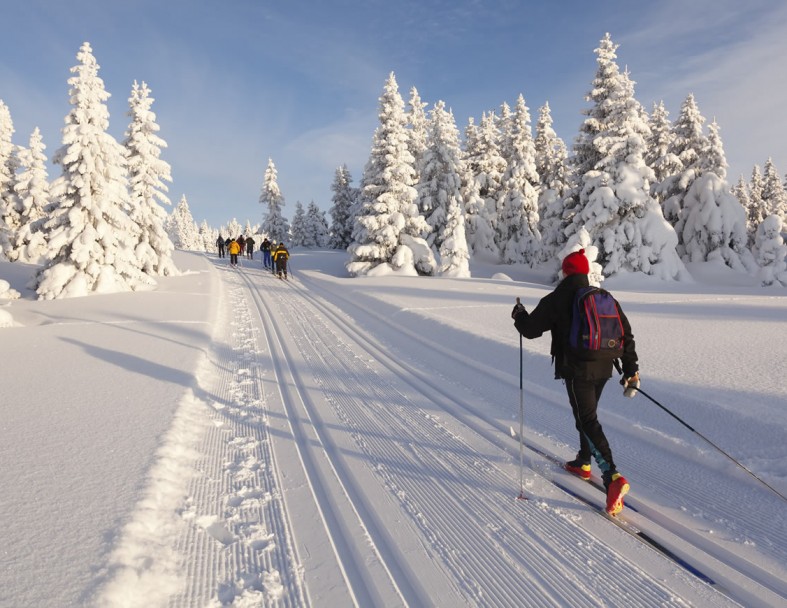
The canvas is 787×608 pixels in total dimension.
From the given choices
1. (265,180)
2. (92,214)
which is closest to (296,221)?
(265,180)

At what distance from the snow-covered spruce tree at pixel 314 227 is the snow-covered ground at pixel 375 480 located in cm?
5511

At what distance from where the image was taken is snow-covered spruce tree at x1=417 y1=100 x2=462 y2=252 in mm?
32312

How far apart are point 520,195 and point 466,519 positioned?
35.6 m

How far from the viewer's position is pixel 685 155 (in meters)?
31.5

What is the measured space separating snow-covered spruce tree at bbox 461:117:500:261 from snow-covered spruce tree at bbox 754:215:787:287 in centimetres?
1824

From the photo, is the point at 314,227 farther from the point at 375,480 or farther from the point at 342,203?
the point at 375,480

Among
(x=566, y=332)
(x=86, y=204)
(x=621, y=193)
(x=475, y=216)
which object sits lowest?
(x=566, y=332)

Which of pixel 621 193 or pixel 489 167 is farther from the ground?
pixel 489 167

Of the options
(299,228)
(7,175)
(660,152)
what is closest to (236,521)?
(660,152)

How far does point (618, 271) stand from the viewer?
2500cm

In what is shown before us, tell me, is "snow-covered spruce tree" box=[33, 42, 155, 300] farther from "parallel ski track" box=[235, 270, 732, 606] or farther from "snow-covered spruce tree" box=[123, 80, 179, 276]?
"parallel ski track" box=[235, 270, 732, 606]

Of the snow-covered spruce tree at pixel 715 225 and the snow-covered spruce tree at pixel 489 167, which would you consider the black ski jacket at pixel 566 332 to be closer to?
the snow-covered spruce tree at pixel 715 225

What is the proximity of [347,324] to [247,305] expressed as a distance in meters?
5.05

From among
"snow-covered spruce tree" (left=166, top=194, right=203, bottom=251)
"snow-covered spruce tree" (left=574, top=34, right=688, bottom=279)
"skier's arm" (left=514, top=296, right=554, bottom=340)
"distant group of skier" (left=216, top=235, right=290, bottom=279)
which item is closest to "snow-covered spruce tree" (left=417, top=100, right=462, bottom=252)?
"snow-covered spruce tree" (left=574, top=34, right=688, bottom=279)
